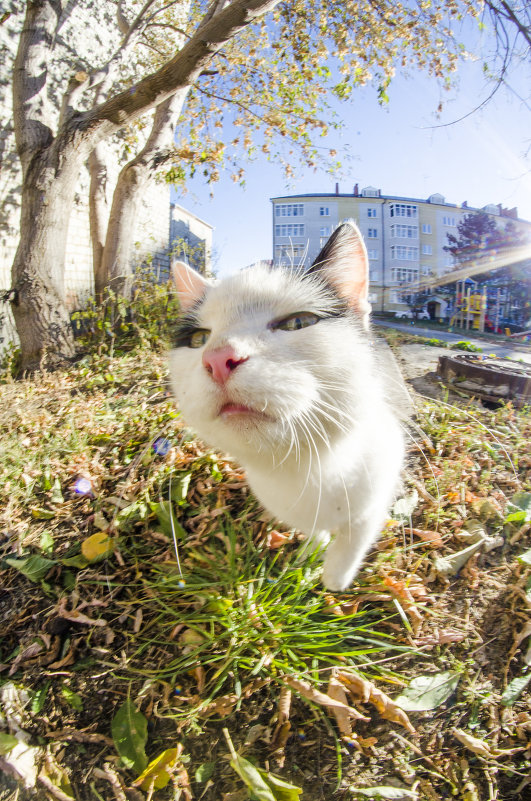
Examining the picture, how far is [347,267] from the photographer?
1306 mm

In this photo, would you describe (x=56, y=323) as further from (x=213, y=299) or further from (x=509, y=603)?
(x=509, y=603)

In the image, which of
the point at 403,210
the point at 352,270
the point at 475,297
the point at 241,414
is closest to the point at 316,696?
the point at 241,414

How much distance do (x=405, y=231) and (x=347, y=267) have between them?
26.4 feet

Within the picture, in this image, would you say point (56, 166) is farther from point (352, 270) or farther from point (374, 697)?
point (374, 697)

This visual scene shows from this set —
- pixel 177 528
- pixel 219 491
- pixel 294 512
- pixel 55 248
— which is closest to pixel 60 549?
pixel 177 528

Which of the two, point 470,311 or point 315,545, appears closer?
point 315,545

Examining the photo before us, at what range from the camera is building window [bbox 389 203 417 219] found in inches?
344

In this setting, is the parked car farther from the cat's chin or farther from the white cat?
the cat's chin

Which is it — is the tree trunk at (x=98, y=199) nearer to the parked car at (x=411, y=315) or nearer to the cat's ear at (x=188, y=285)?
the parked car at (x=411, y=315)

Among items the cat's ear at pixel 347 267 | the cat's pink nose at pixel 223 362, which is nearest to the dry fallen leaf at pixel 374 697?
the cat's pink nose at pixel 223 362

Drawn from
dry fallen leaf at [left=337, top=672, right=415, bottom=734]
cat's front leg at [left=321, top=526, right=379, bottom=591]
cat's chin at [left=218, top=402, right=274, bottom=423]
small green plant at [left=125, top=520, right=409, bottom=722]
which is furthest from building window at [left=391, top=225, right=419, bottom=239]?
dry fallen leaf at [left=337, top=672, right=415, bottom=734]

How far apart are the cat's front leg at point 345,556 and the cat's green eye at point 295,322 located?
753 millimetres

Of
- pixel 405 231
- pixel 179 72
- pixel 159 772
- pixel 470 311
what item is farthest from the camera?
pixel 405 231

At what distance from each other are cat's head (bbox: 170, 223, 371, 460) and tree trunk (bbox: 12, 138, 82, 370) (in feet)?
9.47
